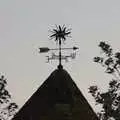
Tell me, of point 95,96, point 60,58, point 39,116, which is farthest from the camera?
point 95,96

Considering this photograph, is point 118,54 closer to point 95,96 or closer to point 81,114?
point 95,96

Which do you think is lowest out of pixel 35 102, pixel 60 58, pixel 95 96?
pixel 95 96

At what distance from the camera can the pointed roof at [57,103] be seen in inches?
861

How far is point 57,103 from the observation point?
22047 millimetres

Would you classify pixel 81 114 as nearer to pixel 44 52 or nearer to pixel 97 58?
pixel 44 52

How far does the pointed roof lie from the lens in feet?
71.8

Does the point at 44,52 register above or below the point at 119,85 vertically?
above

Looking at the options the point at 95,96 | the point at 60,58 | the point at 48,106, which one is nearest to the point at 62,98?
the point at 48,106

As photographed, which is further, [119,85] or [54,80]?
[119,85]

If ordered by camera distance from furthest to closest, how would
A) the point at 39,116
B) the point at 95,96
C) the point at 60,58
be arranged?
the point at 95,96 < the point at 60,58 < the point at 39,116

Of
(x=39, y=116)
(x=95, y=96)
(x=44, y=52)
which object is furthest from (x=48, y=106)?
(x=95, y=96)

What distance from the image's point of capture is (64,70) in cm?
2330

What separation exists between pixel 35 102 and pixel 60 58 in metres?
2.46

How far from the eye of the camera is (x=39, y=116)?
2200cm
